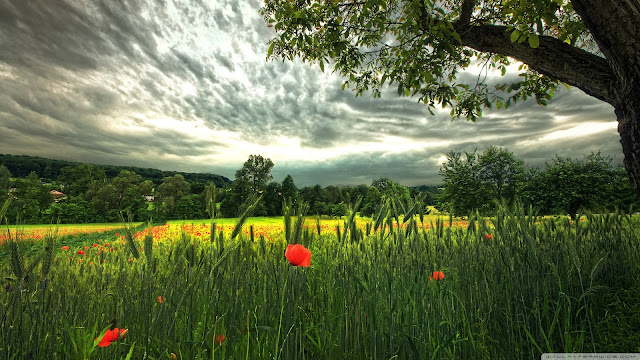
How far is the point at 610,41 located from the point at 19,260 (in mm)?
5162

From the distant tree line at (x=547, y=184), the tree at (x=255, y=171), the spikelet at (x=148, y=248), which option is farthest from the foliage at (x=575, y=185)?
the tree at (x=255, y=171)

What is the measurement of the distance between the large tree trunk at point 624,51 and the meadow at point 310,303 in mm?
1025

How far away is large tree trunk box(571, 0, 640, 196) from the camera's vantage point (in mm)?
2807

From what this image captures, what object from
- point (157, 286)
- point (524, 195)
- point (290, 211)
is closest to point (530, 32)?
point (290, 211)

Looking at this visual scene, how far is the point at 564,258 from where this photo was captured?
2553 millimetres

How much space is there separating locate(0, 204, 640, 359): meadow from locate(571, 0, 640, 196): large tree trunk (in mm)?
1025

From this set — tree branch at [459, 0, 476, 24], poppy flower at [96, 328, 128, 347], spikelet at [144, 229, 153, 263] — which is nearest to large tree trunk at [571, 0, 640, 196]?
tree branch at [459, 0, 476, 24]

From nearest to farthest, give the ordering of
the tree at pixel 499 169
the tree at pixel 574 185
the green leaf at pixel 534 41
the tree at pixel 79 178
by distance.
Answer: the green leaf at pixel 534 41
the tree at pixel 574 185
the tree at pixel 499 169
the tree at pixel 79 178

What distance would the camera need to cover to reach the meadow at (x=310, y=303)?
4.06 feet

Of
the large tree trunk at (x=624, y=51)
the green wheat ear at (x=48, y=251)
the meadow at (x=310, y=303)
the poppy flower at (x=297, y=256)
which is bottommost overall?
the meadow at (x=310, y=303)

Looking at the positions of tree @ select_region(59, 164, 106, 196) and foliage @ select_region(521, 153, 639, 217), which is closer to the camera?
→ foliage @ select_region(521, 153, 639, 217)

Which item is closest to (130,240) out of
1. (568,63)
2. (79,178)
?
(568,63)

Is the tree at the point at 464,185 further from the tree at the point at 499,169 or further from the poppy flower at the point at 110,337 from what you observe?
the poppy flower at the point at 110,337

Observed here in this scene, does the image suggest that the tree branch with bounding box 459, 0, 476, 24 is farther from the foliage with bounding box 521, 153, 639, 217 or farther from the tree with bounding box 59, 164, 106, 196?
the tree with bounding box 59, 164, 106, 196
